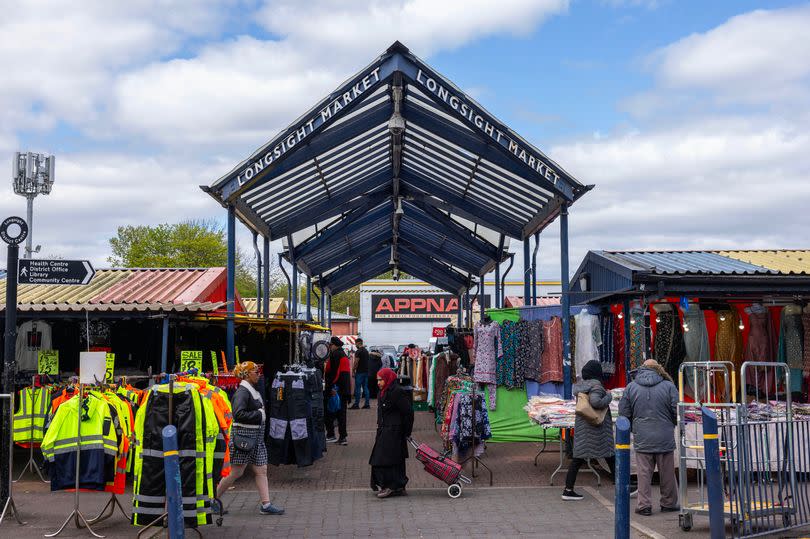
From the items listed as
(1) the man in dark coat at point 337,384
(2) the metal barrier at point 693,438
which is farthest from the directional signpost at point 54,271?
(1) the man in dark coat at point 337,384

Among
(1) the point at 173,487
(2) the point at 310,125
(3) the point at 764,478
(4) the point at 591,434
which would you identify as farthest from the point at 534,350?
(1) the point at 173,487

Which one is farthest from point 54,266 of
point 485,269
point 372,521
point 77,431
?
point 485,269

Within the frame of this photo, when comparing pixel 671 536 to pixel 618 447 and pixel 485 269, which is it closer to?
pixel 618 447

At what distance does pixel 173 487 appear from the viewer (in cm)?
722

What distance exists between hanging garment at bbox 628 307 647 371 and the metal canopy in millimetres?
1983

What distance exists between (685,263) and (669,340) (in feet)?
3.90

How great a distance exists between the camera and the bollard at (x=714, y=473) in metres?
7.50

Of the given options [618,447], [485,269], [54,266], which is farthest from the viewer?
[485,269]

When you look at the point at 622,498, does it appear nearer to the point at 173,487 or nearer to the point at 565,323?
the point at 173,487

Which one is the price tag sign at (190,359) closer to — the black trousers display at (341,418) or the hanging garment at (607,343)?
the black trousers display at (341,418)

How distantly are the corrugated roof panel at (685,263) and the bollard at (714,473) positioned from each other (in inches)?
173

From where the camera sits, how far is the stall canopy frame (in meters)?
12.6

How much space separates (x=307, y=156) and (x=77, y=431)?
6.06m

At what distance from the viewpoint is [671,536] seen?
8547 mm
